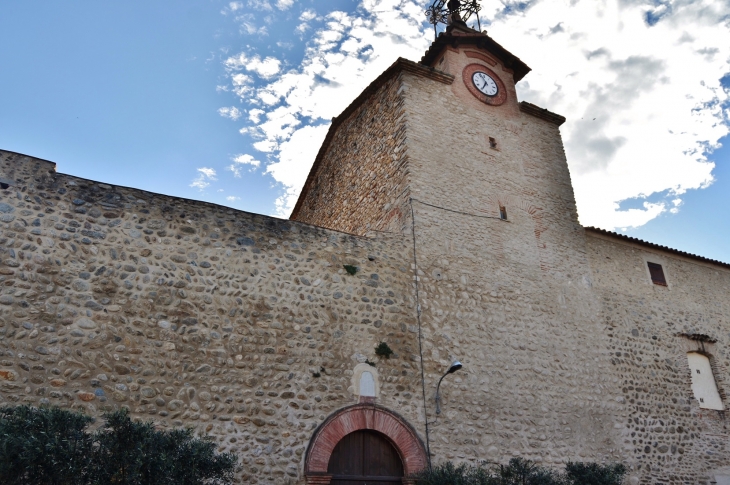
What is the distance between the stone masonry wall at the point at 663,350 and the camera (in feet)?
35.6

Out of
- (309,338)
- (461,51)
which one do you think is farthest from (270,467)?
(461,51)

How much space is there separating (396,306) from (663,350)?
6.85 metres

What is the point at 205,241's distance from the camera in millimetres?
8031

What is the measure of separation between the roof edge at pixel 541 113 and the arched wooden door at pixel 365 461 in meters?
8.71

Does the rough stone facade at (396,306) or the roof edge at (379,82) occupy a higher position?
the roof edge at (379,82)

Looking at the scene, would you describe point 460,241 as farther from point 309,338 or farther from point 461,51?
point 461,51

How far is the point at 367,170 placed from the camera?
11992mm

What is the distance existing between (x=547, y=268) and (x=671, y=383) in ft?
12.5

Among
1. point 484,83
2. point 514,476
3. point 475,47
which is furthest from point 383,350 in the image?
point 475,47

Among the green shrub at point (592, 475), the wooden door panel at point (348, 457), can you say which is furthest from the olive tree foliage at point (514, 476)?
the wooden door panel at point (348, 457)

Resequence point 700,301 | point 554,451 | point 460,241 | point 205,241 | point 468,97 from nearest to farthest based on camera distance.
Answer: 1. point 205,241
2. point 554,451
3. point 460,241
4. point 468,97
5. point 700,301

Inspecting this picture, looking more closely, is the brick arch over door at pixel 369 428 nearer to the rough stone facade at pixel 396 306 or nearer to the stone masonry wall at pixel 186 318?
the rough stone facade at pixel 396 306

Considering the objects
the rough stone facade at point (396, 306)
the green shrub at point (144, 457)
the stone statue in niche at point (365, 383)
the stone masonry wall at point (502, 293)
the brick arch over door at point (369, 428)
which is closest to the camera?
the green shrub at point (144, 457)

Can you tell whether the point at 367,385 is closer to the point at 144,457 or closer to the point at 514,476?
the point at 514,476
